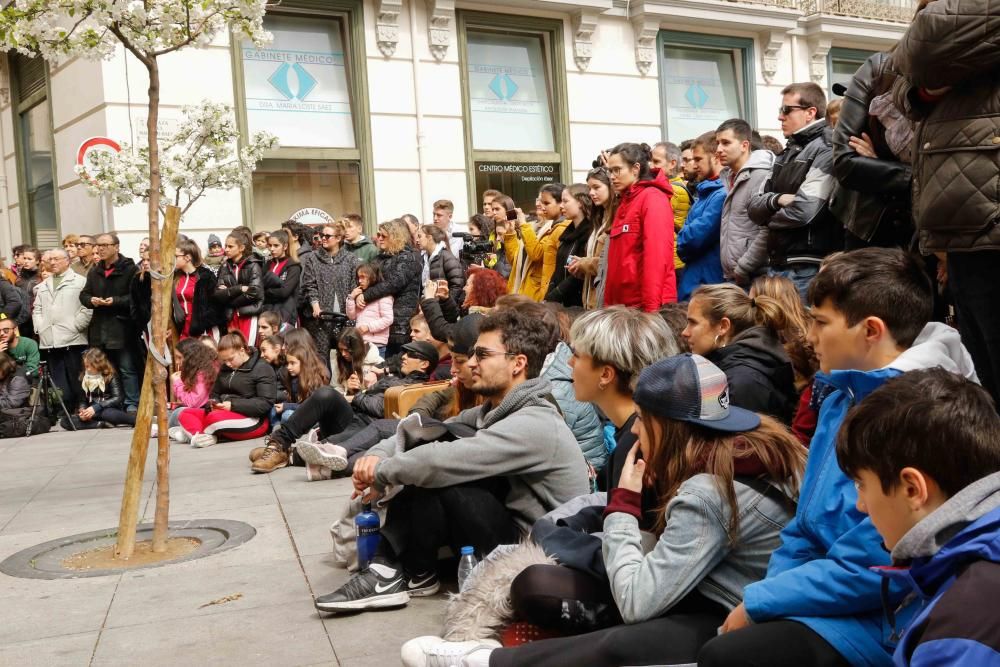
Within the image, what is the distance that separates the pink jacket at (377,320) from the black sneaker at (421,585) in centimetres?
622

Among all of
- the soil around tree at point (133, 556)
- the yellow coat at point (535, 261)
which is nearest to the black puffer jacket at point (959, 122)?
the soil around tree at point (133, 556)

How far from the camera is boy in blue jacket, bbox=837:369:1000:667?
6.16 feet

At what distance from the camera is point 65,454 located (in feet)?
32.4

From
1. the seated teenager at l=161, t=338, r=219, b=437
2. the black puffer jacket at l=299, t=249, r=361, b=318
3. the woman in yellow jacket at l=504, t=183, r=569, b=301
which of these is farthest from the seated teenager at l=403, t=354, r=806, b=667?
the black puffer jacket at l=299, t=249, r=361, b=318

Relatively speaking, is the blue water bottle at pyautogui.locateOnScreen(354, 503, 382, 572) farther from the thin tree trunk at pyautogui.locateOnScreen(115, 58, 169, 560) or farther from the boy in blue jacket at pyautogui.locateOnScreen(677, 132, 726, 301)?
the boy in blue jacket at pyautogui.locateOnScreen(677, 132, 726, 301)

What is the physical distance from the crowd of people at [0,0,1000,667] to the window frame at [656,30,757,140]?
8.39 m

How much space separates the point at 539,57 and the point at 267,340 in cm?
820

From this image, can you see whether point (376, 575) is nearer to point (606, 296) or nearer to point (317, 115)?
point (606, 296)

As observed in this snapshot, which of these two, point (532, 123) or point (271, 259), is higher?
point (532, 123)

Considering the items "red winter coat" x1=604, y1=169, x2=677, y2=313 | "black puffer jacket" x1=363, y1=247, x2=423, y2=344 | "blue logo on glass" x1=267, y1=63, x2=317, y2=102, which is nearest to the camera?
"red winter coat" x1=604, y1=169, x2=677, y2=313

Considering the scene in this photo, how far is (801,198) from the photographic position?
566cm

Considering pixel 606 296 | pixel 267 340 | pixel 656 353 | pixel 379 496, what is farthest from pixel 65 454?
pixel 656 353

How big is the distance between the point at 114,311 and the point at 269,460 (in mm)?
5093

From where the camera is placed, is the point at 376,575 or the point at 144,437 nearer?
the point at 376,575
